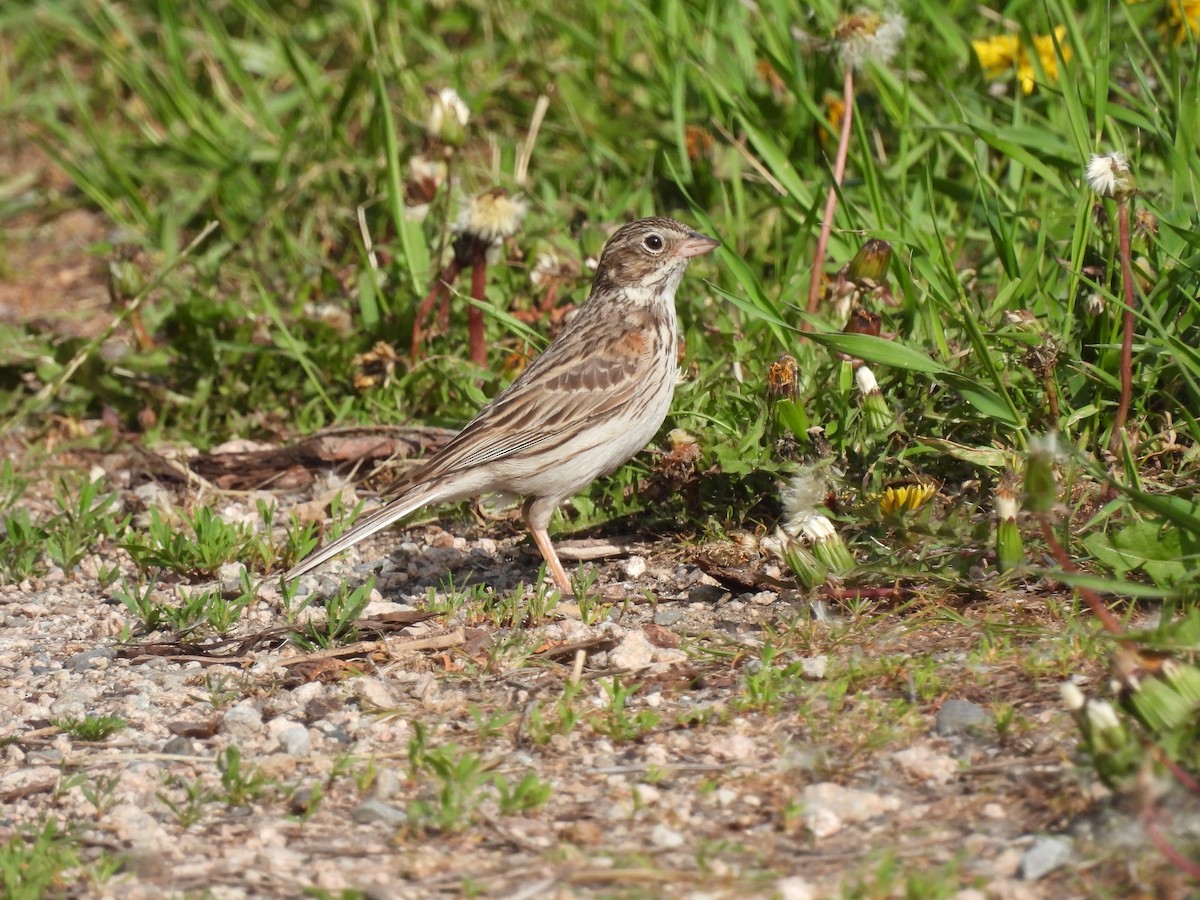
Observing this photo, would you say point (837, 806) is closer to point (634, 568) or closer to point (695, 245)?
point (634, 568)

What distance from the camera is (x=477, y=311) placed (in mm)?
6785

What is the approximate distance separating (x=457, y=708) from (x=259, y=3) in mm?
6300

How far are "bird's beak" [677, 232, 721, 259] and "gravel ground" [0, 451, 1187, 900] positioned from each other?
1.39m

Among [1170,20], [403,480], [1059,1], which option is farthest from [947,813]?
[1170,20]

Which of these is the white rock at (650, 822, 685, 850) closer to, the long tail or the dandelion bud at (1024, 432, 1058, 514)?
the dandelion bud at (1024, 432, 1058, 514)

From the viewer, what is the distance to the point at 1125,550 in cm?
462

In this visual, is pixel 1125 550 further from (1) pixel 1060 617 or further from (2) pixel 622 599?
(2) pixel 622 599

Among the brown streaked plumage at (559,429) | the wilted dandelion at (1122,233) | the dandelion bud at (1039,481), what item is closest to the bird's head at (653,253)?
the brown streaked plumage at (559,429)

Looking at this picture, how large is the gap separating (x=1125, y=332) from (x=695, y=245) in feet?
6.06

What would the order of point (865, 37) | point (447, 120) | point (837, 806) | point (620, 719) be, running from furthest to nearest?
Answer: point (447, 120) < point (865, 37) < point (620, 719) < point (837, 806)

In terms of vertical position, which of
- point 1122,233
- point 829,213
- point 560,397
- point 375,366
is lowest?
point 375,366

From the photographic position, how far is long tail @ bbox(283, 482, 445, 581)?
5.44m

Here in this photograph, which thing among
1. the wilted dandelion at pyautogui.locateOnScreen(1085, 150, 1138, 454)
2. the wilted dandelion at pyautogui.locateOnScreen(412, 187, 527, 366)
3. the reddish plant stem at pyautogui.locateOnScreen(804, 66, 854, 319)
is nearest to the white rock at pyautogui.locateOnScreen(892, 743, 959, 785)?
the wilted dandelion at pyautogui.locateOnScreen(1085, 150, 1138, 454)

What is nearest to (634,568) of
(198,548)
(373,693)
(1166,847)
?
(373,693)
